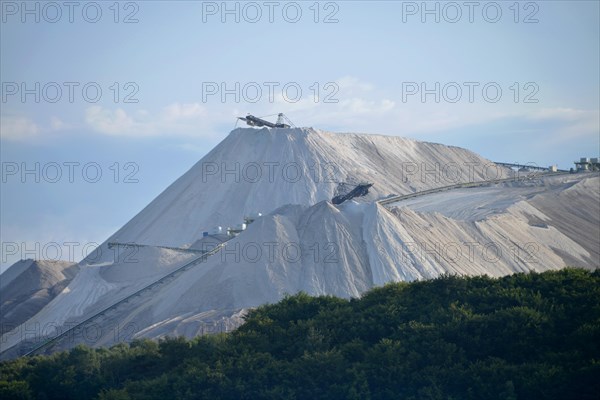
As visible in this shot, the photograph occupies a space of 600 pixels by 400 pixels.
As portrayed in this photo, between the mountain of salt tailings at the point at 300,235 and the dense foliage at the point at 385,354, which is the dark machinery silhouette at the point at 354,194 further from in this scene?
the dense foliage at the point at 385,354

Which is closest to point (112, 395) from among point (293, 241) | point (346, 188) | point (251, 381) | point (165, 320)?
point (251, 381)

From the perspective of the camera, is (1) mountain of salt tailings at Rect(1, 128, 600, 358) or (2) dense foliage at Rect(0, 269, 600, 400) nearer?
(2) dense foliage at Rect(0, 269, 600, 400)

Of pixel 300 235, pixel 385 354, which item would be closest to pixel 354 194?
pixel 300 235

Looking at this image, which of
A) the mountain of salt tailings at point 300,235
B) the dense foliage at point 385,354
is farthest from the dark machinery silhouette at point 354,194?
the dense foliage at point 385,354

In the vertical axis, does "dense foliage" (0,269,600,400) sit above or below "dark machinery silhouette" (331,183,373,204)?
below

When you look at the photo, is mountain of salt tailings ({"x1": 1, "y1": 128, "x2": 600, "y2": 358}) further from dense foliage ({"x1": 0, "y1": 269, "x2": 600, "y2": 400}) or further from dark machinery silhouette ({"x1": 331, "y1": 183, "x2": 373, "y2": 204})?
dense foliage ({"x1": 0, "y1": 269, "x2": 600, "y2": 400})

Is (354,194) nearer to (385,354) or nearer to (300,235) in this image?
(300,235)

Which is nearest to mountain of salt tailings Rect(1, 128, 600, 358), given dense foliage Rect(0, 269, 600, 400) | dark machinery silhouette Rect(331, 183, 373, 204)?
dark machinery silhouette Rect(331, 183, 373, 204)
